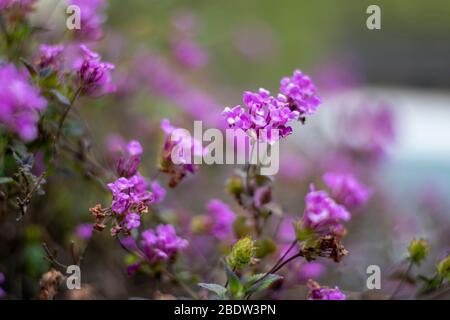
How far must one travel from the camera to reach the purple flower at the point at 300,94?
0.72 meters

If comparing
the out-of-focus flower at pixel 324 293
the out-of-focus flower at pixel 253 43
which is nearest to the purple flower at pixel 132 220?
the out-of-focus flower at pixel 324 293

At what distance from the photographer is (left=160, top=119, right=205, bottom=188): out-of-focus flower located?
0.74 metres

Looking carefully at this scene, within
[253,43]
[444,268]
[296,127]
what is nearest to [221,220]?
[444,268]

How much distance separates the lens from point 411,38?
9.63ft

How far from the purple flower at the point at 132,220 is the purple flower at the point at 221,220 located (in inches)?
8.7

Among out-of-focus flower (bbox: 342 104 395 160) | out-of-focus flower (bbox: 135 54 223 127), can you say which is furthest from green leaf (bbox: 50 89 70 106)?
out-of-focus flower (bbox: 342 104 395 160)

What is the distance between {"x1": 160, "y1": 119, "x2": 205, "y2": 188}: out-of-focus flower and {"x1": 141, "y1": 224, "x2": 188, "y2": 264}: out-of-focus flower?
0.06 metres

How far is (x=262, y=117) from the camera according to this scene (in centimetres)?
67

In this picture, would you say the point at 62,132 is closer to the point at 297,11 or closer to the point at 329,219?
the point at 329,219

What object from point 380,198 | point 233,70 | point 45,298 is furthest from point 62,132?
point 233,70

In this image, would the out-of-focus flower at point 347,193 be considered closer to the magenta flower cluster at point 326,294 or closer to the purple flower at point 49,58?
the magenta flower cluster at point 326,294

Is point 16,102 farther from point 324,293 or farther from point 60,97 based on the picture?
point 324,293

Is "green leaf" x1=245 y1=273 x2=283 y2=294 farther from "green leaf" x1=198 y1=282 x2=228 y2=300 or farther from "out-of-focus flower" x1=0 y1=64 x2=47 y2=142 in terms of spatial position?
"out-of-focus flower" x1=0 y1=64 x2=47 y2=142

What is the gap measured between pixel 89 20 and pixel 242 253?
43 centimetres
